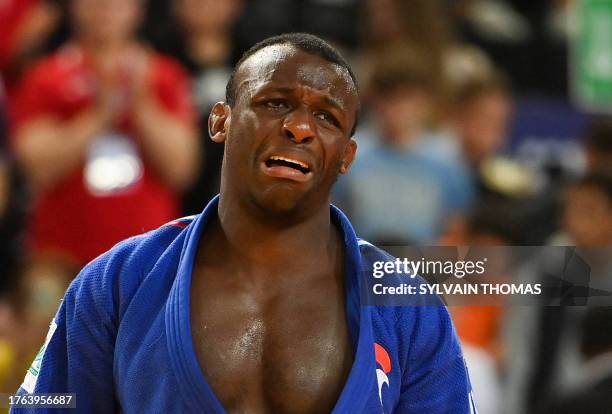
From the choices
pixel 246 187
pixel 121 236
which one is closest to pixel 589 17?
pixel 121 236

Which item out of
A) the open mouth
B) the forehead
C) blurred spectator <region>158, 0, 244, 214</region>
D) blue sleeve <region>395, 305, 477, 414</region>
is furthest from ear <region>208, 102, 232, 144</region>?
blurred spectator <region>158, 0, 244, 214</region>

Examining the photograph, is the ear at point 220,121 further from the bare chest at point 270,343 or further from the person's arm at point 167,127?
the person's arm at point 167,127

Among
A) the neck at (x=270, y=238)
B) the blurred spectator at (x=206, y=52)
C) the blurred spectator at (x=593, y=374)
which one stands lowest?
the blurred spectator at (x=593, y=374)

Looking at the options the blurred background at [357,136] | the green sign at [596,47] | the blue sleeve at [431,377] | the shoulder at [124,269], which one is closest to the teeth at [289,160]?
the shoulder at [124,269]

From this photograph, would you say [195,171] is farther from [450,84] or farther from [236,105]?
[236,105]

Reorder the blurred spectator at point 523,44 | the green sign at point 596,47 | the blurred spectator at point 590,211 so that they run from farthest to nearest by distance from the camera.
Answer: the blurred spectator at point 523,44, the green sign at point 596,47, the blurred spectator at point 590,211

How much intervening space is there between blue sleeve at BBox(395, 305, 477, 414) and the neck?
0.32 meters

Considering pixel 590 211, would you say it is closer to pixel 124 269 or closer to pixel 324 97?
pixel 324 97

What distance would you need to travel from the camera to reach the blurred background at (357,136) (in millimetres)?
5559

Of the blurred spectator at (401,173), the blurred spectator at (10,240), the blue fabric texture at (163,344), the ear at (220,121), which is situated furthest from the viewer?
the blurred spectator at (401,173)

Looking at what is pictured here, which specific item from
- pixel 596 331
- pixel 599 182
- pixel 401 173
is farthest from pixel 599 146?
pixel 596 331

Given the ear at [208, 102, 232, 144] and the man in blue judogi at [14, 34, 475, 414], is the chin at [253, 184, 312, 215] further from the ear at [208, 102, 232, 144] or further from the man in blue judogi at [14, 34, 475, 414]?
the ear at [208, 102, 232, 144]

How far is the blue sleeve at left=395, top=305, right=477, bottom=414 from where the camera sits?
2.70 metres

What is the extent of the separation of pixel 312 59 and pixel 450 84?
4.49 metres
